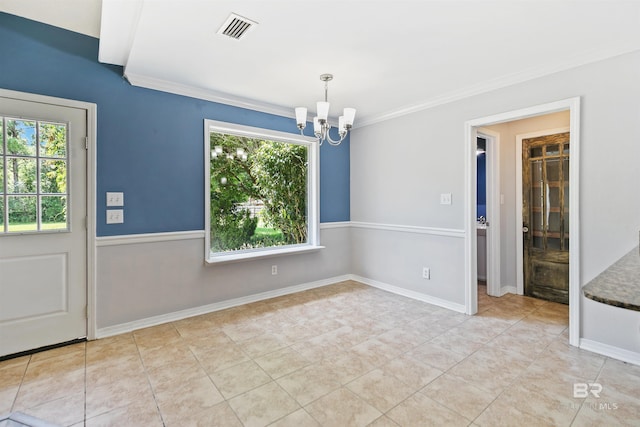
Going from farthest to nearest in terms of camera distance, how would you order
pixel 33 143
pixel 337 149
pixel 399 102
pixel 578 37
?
pixel 337 149
pixel 399 102
pixel 33 143
pixel 578 37

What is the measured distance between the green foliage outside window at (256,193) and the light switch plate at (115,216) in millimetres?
907

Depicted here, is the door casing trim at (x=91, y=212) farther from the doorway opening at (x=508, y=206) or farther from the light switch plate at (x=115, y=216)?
the doorway opening at (x=508, y=206)

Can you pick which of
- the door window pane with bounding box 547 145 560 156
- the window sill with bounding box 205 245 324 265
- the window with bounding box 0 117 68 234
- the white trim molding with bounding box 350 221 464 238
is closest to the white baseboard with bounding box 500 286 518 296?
the white trim molding with bounding box 350 221 464 238

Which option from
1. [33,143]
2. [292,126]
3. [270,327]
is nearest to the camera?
[33,143]

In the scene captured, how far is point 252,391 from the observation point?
6.55ft

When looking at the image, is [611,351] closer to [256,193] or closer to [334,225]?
[334,225]

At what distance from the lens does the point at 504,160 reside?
4.03 metres

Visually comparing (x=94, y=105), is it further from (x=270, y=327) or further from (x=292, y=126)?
(x=270, y=327)

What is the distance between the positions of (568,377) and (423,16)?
2.65 m

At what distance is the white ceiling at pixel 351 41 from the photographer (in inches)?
77.1

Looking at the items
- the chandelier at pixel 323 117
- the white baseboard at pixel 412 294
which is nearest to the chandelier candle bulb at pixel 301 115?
the chandelier at pixel 323 117

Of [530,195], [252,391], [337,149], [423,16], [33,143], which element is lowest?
[252,391]

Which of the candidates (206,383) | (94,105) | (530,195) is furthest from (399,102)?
(206,383)

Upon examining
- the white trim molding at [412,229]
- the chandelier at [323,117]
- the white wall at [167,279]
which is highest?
the chandelier at [323,117]
